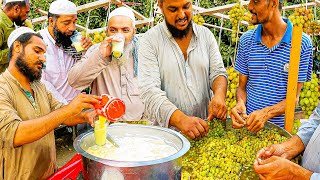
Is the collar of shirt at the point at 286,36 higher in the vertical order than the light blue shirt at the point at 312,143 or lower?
higher

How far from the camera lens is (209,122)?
2.65 m

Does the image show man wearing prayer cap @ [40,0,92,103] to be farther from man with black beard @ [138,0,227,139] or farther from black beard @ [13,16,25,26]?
man with black beard @ [138,0,227,139]

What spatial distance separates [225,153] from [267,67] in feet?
3.46

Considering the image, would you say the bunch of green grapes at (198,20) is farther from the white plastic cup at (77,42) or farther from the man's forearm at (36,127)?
the man's forearm at (36,127)

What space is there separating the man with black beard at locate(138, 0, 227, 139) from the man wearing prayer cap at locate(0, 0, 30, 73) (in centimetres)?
257

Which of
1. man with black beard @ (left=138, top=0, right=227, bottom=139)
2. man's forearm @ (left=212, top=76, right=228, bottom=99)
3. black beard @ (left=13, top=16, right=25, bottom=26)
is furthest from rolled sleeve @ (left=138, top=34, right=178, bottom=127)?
black beard @ (left=13, top=16, right=25, bottom=26)

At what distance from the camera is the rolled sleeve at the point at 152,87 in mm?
2605

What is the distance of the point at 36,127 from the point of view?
2.19m

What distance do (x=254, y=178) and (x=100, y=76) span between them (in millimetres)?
1953

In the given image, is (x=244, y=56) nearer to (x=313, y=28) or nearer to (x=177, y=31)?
(x=177, y=31)

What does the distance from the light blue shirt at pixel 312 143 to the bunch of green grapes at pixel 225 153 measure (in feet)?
0.49

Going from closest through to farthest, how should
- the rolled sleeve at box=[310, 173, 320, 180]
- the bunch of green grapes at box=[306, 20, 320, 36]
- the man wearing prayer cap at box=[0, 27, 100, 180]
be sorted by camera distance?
the rolled sleeve at box=[310, 173, 320, 180], the man wearing prayer cap at box=[0, 27, 100, 180], the bunch of green grapes at box=[306, 20, 320, 36]

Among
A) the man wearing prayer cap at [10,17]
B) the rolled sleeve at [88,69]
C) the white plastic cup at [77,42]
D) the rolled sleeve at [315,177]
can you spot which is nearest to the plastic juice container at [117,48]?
the rolled sleeve at [88,69]

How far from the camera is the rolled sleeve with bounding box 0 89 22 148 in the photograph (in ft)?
7.07
